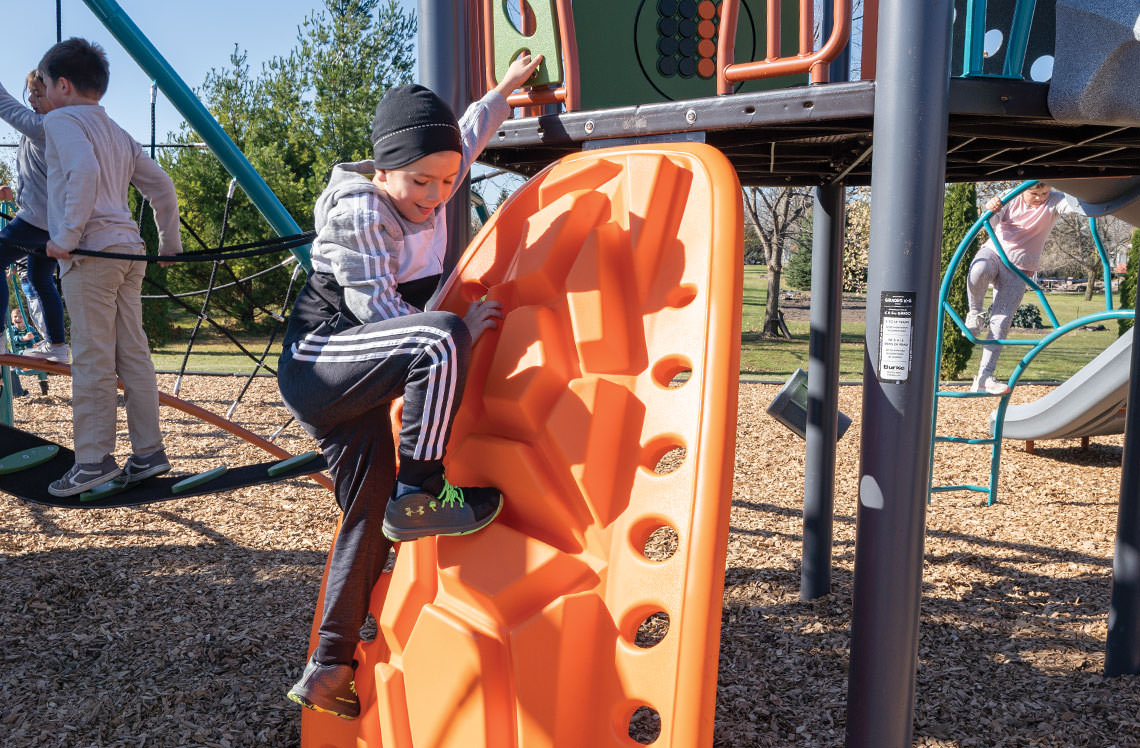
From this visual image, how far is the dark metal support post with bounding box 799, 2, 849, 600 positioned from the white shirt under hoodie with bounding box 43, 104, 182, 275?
107 inches

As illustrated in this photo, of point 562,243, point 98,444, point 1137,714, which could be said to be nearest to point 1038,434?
point 1137,714

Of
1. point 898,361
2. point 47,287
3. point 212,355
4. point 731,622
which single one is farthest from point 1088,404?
point 212,355

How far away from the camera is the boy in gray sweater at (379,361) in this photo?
1966 mm

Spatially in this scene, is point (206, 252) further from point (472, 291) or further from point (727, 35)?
point (727, 35)

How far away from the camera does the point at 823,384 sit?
371cm

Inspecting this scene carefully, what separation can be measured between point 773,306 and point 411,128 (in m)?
18.5

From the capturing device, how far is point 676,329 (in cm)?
196

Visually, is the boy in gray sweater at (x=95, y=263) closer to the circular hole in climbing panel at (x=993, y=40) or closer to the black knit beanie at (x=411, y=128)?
the black knit beanie at (x=411, y=128)

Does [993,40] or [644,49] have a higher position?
[644,49]

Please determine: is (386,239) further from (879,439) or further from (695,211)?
(879,439)

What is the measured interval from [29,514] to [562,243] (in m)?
4.70

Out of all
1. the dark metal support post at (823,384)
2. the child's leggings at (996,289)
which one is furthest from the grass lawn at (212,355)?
the dark metal support post at (823,384)

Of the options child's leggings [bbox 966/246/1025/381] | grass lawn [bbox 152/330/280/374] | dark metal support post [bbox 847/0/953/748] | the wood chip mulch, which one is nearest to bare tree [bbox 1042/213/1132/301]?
child's leggings [bbox 966/246/1025/381]

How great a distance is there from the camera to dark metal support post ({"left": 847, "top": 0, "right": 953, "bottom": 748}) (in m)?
1.93
